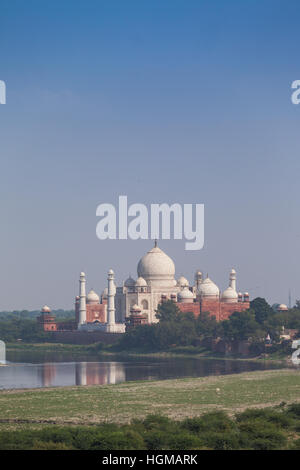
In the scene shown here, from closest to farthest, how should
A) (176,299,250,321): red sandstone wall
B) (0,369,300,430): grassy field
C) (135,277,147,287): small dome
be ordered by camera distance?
(0,369,300,430): grassy field < (176,299,250,321): red sandstone wall < (135,277,147,287): small dome

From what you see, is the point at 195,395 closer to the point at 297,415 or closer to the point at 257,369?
the point at 297,415

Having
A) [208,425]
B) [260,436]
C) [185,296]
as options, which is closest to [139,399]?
[208,425]

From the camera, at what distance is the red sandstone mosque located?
287 ft

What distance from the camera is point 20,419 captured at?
30938 mm

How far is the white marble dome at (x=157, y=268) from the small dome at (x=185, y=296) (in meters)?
2.44

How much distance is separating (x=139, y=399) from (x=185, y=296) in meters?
51.4

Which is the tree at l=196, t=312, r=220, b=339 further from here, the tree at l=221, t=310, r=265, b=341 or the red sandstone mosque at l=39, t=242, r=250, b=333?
the red sandstone mosque at l=39, t=242, r=250, b=333

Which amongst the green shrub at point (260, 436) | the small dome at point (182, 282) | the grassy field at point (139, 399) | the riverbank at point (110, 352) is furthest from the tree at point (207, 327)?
the green shrub at point (260, 436)

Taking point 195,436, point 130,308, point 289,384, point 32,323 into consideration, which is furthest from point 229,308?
point 195,436

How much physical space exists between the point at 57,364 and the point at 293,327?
A: 21.7m

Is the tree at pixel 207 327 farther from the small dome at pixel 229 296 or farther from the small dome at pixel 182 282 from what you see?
the small dome at pixel 182 282

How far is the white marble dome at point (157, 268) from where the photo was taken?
298ft

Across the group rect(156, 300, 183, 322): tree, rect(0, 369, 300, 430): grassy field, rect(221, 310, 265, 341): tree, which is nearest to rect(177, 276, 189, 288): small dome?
rect(156, 300, 183, 322): tree

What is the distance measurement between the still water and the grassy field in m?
4.41
